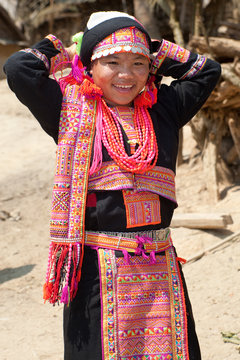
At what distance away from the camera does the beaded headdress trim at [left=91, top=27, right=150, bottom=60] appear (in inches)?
88.8

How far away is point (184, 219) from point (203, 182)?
2.11 meters

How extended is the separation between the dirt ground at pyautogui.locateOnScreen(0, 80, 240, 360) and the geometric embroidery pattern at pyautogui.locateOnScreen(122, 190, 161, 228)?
1703mm

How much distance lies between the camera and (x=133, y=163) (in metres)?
2.24

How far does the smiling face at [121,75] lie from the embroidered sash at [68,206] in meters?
0.17

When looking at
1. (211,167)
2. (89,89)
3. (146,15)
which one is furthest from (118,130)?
(146,15)

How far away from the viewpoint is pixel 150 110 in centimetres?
247

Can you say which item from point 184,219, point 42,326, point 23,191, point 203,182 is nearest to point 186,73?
point 42,326

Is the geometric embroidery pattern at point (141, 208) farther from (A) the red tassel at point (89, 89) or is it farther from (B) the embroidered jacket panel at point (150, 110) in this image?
(A) the red tassel at point (89, 89)

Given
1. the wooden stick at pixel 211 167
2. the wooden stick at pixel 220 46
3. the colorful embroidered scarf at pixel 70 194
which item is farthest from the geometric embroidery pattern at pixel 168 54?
the wooden stick at pixel 211 167

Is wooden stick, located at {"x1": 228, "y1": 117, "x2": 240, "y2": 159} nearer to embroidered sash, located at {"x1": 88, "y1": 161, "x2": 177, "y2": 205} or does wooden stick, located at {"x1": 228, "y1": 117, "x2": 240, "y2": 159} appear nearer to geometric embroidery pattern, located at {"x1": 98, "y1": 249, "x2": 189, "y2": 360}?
embroidered sash, located at {"x1": 88, "y1": 161, "x2": 177, "y2": 205}

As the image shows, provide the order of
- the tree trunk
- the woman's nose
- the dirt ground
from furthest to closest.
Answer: the tree trunk, the dirt ground, the woman's nose

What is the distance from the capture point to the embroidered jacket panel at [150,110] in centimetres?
223

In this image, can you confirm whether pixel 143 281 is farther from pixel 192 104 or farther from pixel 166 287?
pixel 192 104

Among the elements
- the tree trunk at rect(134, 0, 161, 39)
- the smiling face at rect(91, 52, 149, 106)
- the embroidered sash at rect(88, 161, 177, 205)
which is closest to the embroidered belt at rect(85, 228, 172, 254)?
the embroidered sash at rect(88, 161, 177, 205)
